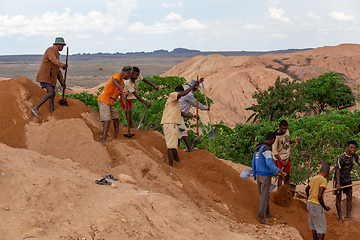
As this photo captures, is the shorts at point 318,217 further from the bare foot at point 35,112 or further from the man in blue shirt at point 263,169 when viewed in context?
the bare foot at point 35,112

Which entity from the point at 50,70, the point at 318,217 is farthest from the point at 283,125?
the point at 50,70

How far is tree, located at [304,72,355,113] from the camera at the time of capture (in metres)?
24.9

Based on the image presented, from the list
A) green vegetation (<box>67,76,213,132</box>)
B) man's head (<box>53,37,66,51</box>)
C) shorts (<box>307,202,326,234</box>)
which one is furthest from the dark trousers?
green vegetation (<box>67,76,213,132</box>)

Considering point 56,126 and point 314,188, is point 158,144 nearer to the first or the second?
point 56,126

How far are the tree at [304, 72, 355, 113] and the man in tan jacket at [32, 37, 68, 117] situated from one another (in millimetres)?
20918

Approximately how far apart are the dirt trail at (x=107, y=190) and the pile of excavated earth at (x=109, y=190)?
0.01 m

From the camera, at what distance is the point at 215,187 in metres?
6.17

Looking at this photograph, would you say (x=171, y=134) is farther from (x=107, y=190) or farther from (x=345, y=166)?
(x=345, y=166)

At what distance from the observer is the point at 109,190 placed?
179 inches

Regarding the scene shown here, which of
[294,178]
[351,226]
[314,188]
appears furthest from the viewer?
[294,178]

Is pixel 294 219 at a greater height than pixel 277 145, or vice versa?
pixel 277 145

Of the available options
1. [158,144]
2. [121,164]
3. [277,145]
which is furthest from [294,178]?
[121,164]

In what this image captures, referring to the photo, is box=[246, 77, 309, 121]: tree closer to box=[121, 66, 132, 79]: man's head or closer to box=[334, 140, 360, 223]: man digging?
box=[334, 140, 360, 223]: man digging

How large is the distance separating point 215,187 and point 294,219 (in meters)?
1.35
